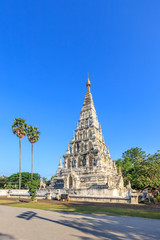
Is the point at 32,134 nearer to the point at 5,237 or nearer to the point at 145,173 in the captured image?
the point at 145,173

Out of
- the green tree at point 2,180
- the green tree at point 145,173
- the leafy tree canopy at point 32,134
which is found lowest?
the green tree at point 2,180

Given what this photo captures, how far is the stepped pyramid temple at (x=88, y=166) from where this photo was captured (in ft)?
103

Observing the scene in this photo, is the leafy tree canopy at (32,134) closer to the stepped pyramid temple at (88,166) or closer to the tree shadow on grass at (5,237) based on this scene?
the stepped pyramid temple at (88,166)

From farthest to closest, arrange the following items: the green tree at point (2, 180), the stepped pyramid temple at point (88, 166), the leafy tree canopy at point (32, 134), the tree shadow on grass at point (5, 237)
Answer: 1. the green tree at point (2, 180)
2. the leafy tree canopy at point (32, 134)
3. the stepped pyramid temple at point (88, 166)
4. the tree shadow on grass at point (5, 237)

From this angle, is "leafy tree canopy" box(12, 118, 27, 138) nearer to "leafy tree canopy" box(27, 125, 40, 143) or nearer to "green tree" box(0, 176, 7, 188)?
"leafy tree canopy" box(27, 125, 40, 143)

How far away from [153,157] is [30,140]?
1362 inches

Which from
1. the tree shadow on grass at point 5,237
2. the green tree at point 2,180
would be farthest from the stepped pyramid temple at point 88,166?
the green tree at point 2,180

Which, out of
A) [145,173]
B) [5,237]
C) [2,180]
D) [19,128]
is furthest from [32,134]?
[5,237]

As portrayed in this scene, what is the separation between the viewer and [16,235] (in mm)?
6973

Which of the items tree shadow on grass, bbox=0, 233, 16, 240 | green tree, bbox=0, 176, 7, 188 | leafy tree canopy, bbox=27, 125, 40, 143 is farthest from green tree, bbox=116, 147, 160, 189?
green tree, bbox=0, 176, 7, 188

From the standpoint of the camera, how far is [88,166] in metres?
37.8

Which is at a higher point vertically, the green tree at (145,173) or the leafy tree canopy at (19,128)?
the leafy tree canopy at (19,128)

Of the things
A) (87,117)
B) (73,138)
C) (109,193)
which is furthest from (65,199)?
(87,117)

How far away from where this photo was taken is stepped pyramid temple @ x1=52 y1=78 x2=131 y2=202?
31264 millimetres
